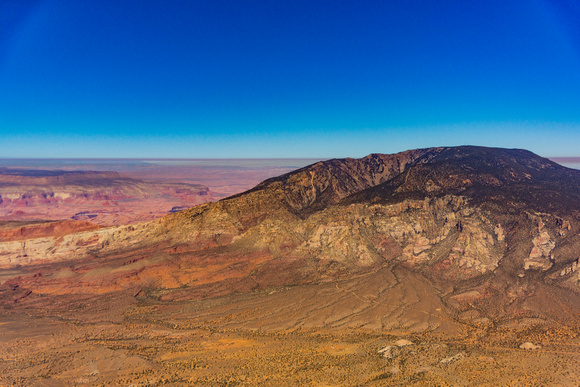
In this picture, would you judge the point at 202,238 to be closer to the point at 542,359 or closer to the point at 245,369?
the point at 245,369

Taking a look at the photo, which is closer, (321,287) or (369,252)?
(321,287)

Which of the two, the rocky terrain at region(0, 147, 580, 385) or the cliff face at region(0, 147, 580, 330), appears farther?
the cliff face at region(0, 147, 580, 330)

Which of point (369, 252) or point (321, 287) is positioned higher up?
point (369, 252)

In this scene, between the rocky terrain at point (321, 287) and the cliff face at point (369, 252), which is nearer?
the rocky terrain at point (321, 287)

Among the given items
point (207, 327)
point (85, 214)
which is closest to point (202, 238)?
point (207, 327)
